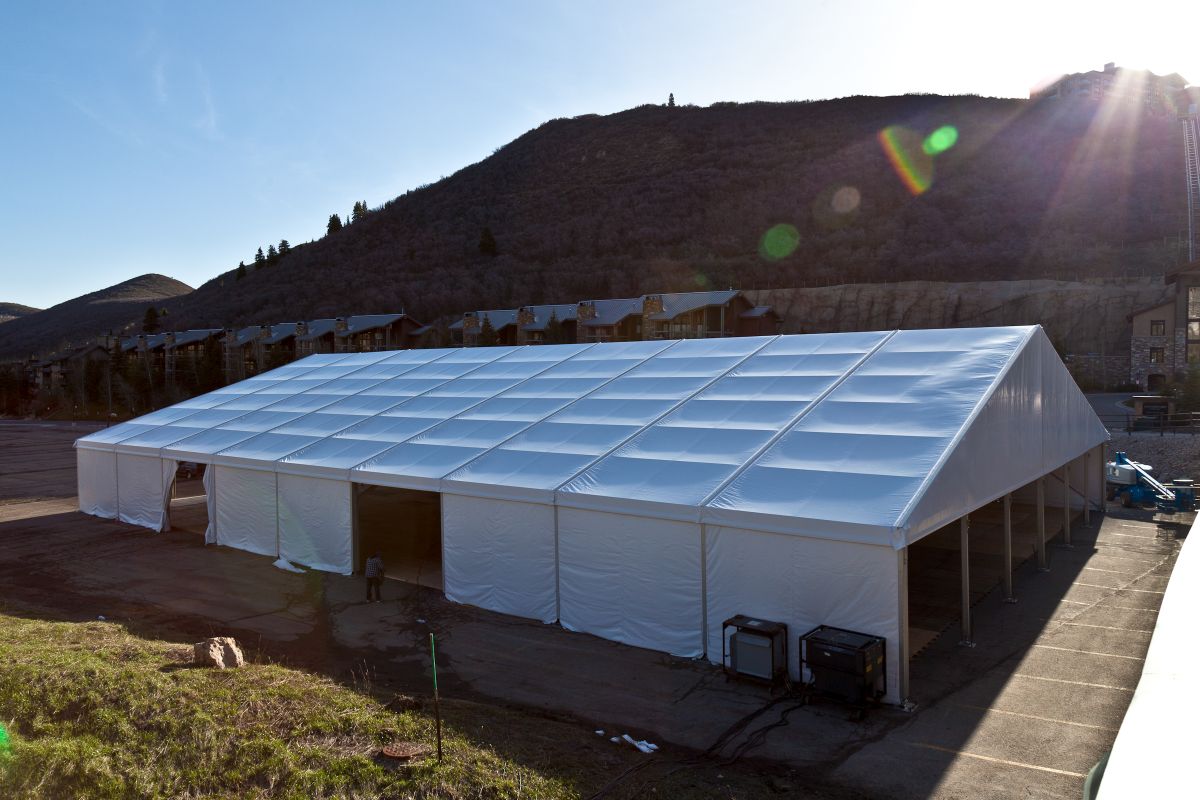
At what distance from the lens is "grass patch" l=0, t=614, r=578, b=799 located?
8.43 metres

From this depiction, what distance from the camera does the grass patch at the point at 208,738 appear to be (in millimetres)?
8430

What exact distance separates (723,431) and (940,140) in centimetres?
14269

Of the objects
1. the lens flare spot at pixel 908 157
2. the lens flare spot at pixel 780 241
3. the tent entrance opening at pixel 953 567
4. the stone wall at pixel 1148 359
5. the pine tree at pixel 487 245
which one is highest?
the lens flare spot at pixel 908 157

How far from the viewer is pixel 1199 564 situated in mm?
15797

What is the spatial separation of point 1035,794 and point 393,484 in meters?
13.6

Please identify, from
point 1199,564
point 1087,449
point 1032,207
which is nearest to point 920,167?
point 1032,207

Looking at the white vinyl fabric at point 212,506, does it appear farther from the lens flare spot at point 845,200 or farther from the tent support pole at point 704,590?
the lens flare spot at point 845,200

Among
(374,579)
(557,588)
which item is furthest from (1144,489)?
(374,579)

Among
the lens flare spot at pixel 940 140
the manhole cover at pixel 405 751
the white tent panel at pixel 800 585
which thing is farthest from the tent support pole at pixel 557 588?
the lens flare spot at pixel 940 140

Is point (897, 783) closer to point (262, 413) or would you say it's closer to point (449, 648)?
point (449, 648)

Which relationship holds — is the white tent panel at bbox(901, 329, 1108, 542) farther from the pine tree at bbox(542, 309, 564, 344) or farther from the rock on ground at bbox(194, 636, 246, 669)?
the pine tree at bbox(542, 309, 564, 344)

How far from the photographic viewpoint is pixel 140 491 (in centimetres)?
2508

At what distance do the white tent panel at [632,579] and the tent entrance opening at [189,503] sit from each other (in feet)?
48.6

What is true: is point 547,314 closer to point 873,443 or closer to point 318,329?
point 318,329
